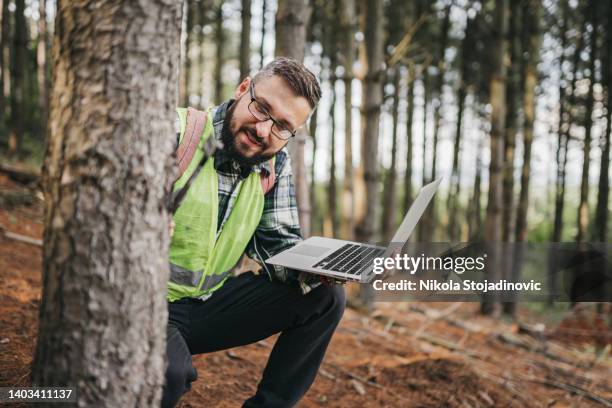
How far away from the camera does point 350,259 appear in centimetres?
206

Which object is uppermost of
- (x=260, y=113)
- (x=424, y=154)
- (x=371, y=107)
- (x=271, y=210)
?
(x=371, y=107)

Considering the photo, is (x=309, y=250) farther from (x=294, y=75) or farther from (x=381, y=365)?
(x=381, y=365)

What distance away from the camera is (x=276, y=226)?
2213 mm

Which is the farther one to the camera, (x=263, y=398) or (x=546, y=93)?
(x=546, y=93)

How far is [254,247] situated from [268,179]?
13.9 inches

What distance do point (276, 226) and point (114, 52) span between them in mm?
1197

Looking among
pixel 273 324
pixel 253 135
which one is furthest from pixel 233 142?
pixel 273 324

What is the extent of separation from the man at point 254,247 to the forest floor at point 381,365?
0.60 meters

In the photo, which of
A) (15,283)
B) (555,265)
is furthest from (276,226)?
(555,265)

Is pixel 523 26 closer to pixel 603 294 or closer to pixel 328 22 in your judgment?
pixel 328 22

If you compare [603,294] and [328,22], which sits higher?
[328,22]

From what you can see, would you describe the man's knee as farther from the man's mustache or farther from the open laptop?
the man's mustache

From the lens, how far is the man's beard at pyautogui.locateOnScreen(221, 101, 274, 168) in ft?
6.55

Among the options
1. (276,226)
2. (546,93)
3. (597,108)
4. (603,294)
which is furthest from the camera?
(546,93)
